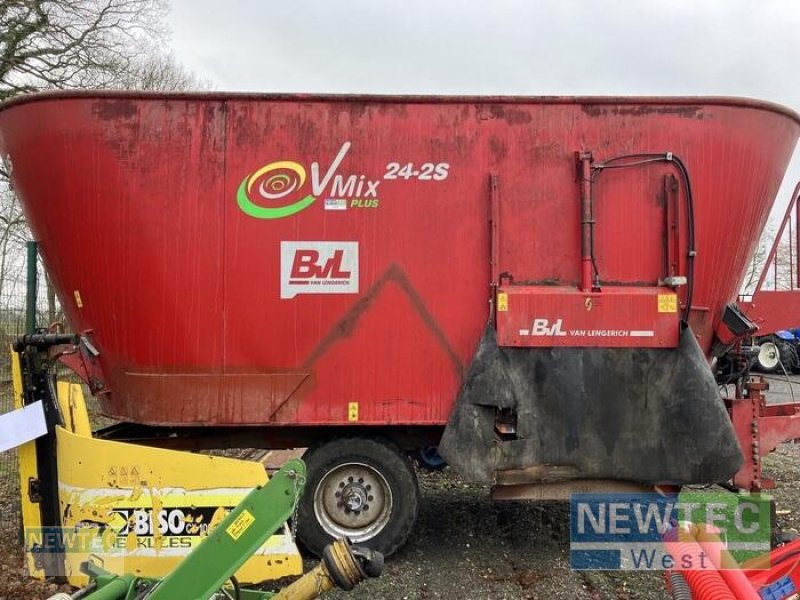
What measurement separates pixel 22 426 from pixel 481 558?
10.2 feet

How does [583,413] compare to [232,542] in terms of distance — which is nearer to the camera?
[232,542]

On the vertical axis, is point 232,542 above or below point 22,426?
below

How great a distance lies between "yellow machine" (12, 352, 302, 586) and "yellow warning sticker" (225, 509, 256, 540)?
1.22 m

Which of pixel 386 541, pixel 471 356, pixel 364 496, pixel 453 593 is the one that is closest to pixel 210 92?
pixel 471 356

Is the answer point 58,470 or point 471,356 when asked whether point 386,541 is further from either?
point 58,470

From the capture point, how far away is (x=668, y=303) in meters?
4.14

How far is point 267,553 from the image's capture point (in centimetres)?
383

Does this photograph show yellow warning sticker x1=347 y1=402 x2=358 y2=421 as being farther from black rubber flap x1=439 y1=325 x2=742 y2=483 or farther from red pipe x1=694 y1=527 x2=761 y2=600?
red pipe x1=694 y1=527 x2=761 y2=600

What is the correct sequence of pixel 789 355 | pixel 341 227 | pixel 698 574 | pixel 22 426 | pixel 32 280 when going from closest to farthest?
pixel 698 574 < pixel 22 426 < pixel 341 227 < pixel 32 280 < pixel 789 355

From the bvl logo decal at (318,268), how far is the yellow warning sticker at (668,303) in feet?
6.57

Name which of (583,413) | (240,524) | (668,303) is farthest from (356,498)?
(668,303)

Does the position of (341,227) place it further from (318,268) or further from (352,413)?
(352,413)

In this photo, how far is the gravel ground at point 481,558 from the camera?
12.9 feet

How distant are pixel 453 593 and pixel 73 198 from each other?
139 inches
